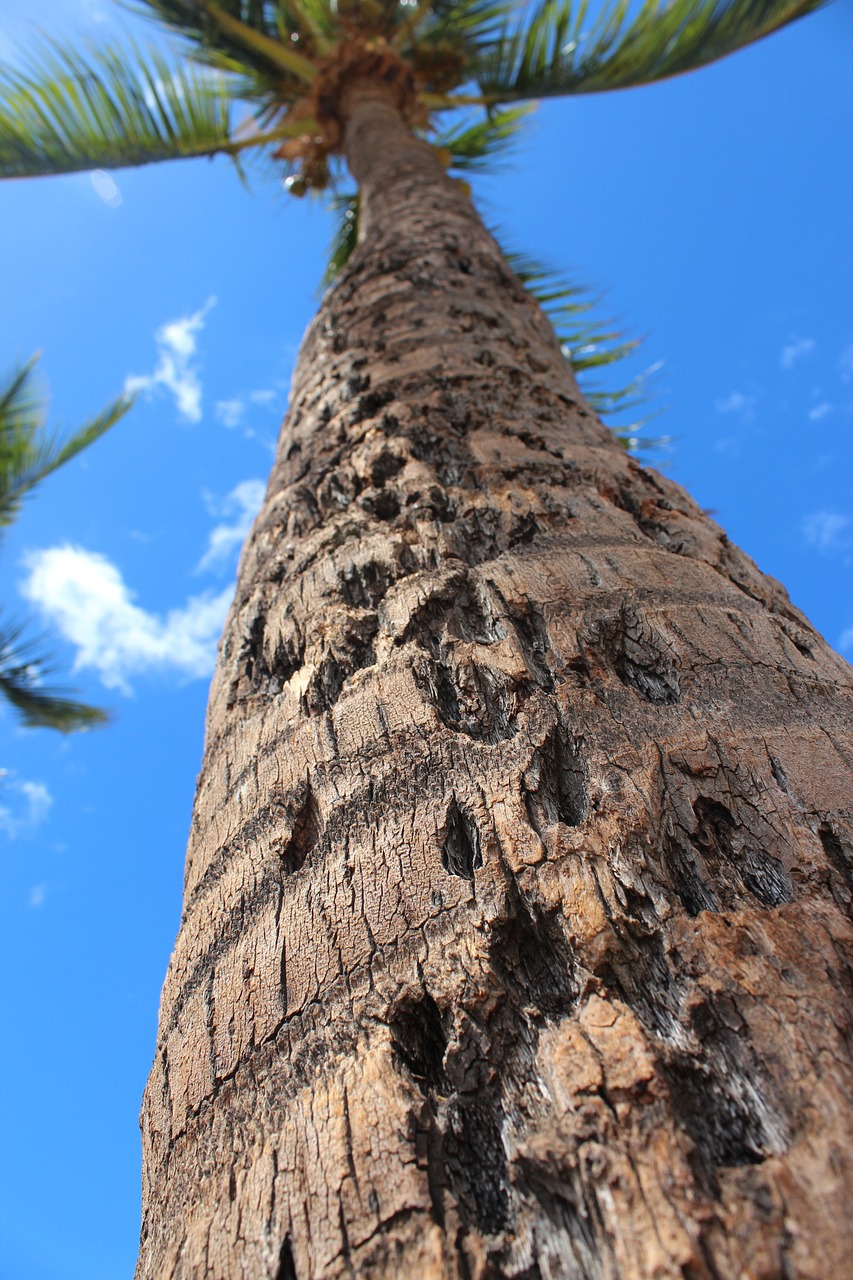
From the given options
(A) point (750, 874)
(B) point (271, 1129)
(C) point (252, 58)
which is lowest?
(B) point (271, 1129)

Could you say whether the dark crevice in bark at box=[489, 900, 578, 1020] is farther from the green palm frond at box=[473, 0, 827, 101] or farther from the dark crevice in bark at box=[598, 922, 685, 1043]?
the green palm frond at box=[473, 0, 827, 101]

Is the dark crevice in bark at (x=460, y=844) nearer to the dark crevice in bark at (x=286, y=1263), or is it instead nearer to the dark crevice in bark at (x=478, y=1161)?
the dark crevice in bark at (x=478, y=1161)

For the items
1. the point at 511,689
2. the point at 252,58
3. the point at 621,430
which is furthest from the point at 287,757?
the point at 252,58

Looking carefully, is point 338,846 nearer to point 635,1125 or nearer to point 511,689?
point 511,689

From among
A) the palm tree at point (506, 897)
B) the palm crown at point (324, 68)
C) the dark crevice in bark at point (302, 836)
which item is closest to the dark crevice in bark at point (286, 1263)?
the palm tree at point (506, 897)

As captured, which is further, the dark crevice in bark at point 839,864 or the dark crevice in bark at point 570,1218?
the dark crevice in bark at point 839,864

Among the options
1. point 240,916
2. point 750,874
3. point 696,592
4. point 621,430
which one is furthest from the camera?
point 621,430

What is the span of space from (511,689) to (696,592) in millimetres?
400

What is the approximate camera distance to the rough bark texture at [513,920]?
73cm

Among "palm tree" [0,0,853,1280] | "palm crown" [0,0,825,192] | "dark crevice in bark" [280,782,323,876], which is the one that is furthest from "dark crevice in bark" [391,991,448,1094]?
"palm crown" [0,0,825,192]

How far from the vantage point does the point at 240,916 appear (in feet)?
3.67

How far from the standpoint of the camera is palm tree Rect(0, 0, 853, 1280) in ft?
2.40

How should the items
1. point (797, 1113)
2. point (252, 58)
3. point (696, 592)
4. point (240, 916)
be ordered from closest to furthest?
1. point (797, 1113)
2. point (240, 916)
3. point (696, 592)
4. point (252, 58)

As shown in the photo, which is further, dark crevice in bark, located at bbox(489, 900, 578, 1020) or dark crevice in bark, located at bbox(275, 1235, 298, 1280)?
dark crevice in bark, located at bbox(489, 900, 578, 1020)
